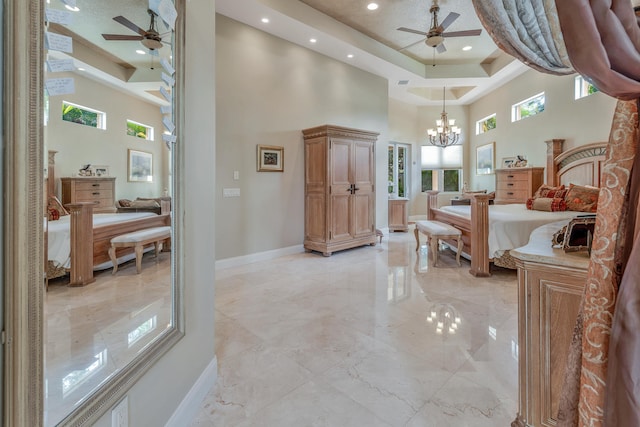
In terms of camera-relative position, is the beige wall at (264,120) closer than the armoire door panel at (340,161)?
Yes

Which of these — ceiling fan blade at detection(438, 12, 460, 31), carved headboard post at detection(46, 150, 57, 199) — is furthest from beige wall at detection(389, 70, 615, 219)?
carved headboard post at detection(46, 150, 57, 199)

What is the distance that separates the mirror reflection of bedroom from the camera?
80 centimetres

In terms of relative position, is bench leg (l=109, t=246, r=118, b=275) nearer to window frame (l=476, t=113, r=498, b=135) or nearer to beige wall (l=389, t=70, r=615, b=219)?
beige wall (l=389, t=70, r=615, b=219)

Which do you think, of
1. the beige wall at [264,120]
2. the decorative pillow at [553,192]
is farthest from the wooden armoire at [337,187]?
the decorative pillow at [553,192]

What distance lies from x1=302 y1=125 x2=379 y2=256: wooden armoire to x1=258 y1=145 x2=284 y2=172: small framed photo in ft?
1.68

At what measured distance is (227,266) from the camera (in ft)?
14.2

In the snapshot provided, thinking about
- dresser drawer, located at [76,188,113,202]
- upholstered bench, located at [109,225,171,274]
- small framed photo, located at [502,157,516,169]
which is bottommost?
upholstered bench, located at [109,225,171,274]

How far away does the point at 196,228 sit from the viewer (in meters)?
1.52

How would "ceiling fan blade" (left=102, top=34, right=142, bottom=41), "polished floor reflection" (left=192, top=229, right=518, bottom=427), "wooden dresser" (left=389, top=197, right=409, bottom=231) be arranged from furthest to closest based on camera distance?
"wooden dresser" (left=389, top=197, right=409, bottom=231), "polished floor reflection" (left=192, top=229, right=518, bottom=427), "ceiling fan blade" (left=102, top=34, right=142, bottom=41)

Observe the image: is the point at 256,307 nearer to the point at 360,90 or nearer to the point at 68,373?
the point at 68,373

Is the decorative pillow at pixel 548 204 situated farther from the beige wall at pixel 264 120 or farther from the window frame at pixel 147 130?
the window frame at pixel 147 130

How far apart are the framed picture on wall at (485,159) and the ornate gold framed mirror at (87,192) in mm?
8477

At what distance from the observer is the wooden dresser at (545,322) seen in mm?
1146

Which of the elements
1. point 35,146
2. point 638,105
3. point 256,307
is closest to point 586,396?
point 638,105
